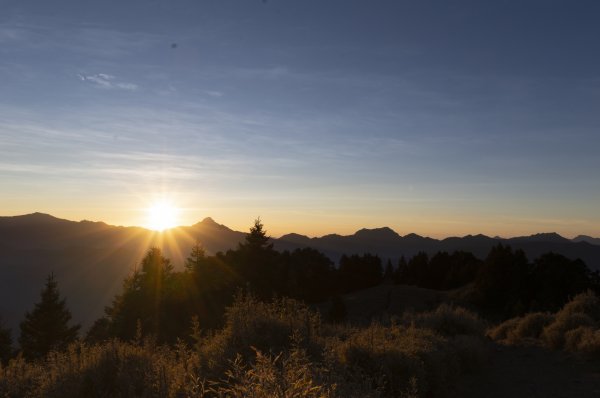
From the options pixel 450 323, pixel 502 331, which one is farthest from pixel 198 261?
pixel 450 323

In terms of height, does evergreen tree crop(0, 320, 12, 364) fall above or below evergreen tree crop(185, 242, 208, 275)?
below

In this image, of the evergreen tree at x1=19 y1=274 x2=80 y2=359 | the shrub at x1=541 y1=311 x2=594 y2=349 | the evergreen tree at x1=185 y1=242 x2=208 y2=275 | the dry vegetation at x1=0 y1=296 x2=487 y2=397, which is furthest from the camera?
the evergreen tree at x1=185 y1=242 x2=208 y2=275

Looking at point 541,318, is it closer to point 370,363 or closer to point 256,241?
point 370,363

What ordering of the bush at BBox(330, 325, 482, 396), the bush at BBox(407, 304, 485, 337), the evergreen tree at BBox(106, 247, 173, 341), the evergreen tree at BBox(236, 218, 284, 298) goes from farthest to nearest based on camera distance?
the evergreen tree at BBox(236, 218, 284, 298), the evergreen tree at BBox(106, 247, 173, 341), the bush at BBox(407, 304, 485, 337), the bush at BBox(330, 325, 482, 396)

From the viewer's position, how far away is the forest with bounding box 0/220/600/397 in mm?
5953

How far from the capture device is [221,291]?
33.8 metres

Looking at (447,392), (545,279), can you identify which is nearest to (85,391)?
(447,392)

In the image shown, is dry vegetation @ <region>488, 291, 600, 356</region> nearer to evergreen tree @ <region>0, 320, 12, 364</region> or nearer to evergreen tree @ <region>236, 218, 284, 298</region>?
evergreen tree @ <region>236, 218, 284, 298</region>

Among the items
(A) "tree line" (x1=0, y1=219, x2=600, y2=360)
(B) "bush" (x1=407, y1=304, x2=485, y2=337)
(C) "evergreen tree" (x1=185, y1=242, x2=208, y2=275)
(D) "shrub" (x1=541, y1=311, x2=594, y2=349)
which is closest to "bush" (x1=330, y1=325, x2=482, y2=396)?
(B) "bush" (x1=407, y1=304, x2=485, y2=337)

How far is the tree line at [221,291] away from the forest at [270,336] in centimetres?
11

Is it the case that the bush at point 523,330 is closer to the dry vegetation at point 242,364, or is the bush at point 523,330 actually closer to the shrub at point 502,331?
the shrub at point 502,331

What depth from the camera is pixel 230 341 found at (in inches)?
298

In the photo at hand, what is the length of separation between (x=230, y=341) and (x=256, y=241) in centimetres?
3159

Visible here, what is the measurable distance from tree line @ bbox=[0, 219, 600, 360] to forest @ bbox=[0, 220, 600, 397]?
113 mm
